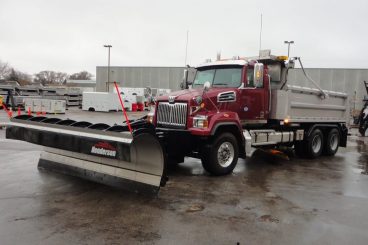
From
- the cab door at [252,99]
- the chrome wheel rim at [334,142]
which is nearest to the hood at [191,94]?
the cab door at [252,99]

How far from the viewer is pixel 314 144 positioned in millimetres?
11547

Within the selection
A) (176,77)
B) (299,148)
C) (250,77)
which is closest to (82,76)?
(176,77)

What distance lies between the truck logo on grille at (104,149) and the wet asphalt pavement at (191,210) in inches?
32.4

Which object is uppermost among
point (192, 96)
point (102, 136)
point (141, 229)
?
point (192, 96)

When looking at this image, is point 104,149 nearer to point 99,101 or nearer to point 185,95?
point 185,95

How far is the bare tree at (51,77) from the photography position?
11675 cm

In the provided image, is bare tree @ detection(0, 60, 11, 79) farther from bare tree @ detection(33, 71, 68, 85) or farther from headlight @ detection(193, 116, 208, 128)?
headlight @ detection(193, 116, 208, 128)

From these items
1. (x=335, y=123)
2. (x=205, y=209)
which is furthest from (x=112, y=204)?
(x=335, y=123)

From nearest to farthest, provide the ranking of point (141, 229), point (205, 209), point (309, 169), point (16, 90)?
point (141, 229)
point (205, 209)
point (309, 169)
point (16, 90)

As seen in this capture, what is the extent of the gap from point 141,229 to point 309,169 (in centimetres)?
615

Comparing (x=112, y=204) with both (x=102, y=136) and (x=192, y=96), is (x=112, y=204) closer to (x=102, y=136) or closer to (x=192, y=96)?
(x=102, y=136)

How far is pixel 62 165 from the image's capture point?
7.48 meters

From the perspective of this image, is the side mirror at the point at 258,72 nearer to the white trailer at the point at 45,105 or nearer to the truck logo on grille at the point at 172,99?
the truck logo on grille at the point at 172,99

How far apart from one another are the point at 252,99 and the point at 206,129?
2.06 metres
